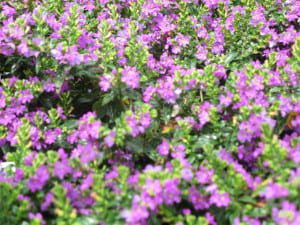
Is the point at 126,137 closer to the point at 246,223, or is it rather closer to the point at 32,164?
the point at 32,164

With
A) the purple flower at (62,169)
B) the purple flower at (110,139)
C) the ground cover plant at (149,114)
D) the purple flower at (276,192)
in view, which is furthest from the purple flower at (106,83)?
the purple flower at (276,192)

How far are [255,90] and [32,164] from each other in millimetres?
1109

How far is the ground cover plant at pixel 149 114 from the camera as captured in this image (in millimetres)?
2080

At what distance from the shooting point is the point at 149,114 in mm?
2404

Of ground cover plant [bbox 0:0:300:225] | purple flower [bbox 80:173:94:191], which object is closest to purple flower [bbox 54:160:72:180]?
ground cover plant [bbox 0:0:300:225]

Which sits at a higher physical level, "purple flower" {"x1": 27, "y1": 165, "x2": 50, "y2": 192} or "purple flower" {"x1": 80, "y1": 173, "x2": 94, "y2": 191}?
"purple flower" {"x1": 80, "y1": 173, "x2": 94, "y2": 191}

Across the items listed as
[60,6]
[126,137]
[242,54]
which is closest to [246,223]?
[126,137]

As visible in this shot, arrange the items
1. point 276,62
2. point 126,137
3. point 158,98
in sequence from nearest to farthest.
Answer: point 126,137 < point 158,98 < point 276,62

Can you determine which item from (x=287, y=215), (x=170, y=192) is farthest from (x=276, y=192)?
(x=170, y=192)

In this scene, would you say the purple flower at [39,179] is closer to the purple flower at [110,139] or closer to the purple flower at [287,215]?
the purple flower at [110,139]

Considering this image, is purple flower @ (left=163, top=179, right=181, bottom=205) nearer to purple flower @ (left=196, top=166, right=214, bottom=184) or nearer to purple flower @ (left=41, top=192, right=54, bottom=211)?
purple flower @ (left=196, top=166, right=214, bottom=184)

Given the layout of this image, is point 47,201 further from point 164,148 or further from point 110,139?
point 164,148

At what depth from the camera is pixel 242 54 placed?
312 cm

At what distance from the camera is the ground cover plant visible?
6.82 ft
